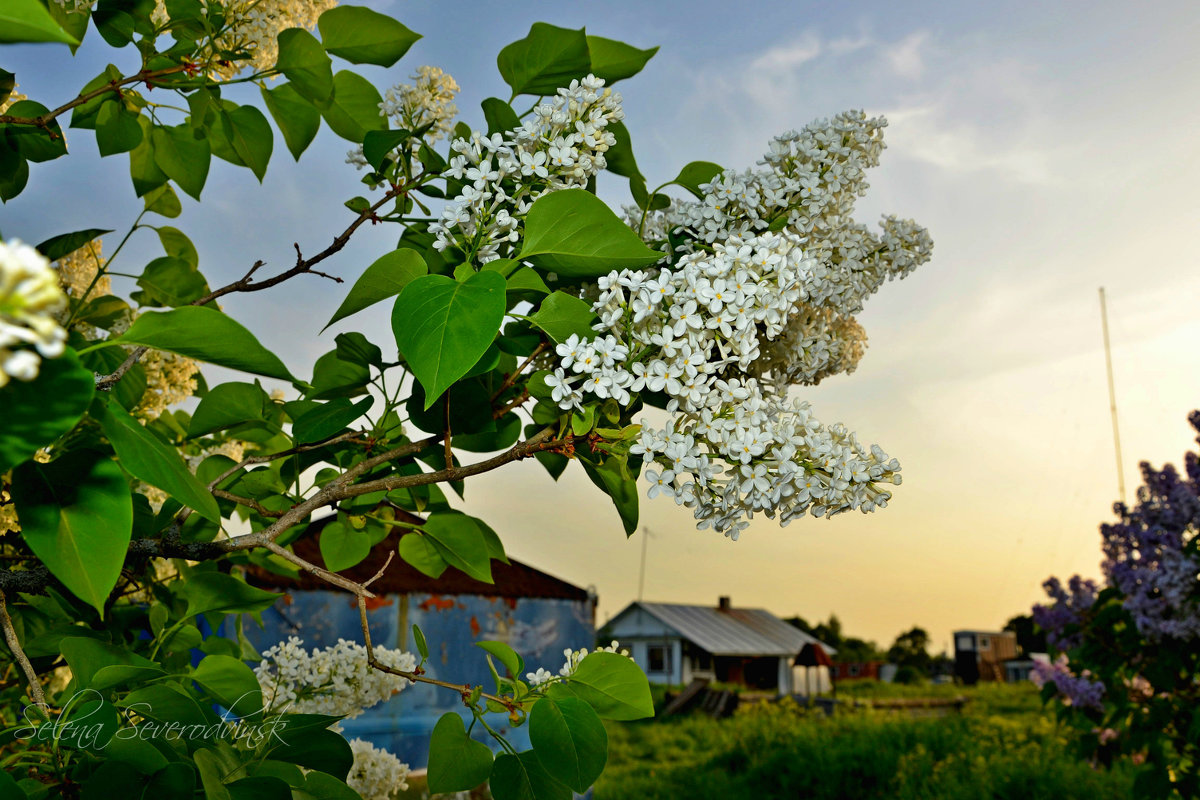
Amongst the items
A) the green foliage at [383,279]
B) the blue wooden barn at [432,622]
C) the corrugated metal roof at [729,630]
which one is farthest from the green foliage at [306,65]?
the corrugated metal roof at [729,630]

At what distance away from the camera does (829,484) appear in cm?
63

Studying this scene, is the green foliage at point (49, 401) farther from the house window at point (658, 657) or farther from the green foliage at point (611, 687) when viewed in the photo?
the house window at point (658, 657)

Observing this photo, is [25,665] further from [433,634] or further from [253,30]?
[433,634]

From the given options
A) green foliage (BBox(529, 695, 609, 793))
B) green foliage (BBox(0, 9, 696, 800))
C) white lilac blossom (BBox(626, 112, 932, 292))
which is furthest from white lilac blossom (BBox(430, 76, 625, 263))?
green foliage (BBox(529, 695, 609, 793))

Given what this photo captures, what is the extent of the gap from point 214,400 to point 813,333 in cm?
59

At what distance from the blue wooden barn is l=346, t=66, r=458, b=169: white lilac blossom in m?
2.74

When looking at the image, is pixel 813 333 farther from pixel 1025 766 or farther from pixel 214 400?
pixel 1025 766

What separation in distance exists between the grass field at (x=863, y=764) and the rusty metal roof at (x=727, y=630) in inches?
390

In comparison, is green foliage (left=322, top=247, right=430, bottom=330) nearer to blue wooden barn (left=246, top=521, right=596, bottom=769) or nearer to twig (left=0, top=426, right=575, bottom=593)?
twig (left=0, top=426, right=575, bottom=593)

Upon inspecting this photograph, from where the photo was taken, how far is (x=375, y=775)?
3.67 ft

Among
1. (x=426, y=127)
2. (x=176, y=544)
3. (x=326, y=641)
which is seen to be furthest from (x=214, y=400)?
(x=326, y=641)

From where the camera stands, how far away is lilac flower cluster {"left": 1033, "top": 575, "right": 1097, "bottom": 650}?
10.8 ft

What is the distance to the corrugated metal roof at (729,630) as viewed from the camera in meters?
18.8

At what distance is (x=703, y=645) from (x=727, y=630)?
1.73 metres
